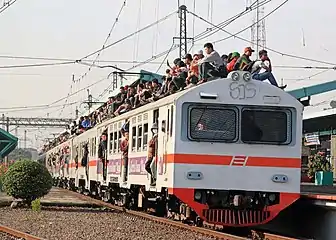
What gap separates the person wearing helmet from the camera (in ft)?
49.8

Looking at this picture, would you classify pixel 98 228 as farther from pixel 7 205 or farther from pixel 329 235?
pixel 7 205

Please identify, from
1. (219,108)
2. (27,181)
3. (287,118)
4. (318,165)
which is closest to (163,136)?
(219,108)

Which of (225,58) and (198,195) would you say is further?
(225,58)

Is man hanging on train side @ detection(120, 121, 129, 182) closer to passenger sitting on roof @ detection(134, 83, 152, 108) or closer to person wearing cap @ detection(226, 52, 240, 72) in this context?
passenger sitting on roof @ detection(134, 83, 152, 108)

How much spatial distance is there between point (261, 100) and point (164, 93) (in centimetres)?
316

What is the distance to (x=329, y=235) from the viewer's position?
12.7 meters

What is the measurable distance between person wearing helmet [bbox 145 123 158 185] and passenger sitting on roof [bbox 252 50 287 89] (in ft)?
7.89

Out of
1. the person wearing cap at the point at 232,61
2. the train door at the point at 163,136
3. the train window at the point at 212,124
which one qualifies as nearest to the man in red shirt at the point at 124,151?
the train door at the point at 163,136

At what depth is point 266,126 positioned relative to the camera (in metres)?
13.8

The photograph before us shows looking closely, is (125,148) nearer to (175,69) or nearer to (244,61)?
(175,69)

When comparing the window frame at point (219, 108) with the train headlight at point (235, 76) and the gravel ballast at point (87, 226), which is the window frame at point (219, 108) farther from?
the gravel ballast at point (87, 226)

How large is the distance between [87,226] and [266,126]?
4.42m

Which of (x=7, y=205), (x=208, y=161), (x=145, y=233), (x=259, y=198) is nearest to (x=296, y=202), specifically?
(x=259, y=198)

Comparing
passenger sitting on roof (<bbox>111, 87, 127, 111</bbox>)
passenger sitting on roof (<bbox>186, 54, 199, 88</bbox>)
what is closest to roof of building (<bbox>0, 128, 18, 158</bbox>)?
passenger sitting on roof (<bbox>111, 87, 127, 111</bbox>)
